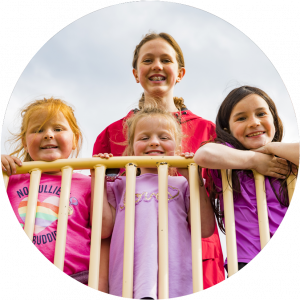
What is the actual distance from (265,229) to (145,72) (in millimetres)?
1116

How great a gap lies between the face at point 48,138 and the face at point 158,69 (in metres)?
0.56

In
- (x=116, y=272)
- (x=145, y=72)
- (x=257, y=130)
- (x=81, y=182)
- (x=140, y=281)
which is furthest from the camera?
(x=145, y=72)

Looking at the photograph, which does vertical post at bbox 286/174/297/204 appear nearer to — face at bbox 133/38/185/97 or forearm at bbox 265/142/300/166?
forearm at bbox 265/142/300/166

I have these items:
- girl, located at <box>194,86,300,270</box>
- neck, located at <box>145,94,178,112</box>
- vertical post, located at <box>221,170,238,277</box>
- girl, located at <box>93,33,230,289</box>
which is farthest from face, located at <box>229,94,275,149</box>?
neck, located at <box>145,94,178,112</box>

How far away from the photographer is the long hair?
1656 millimetres

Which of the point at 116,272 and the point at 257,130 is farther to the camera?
the point at 257,130

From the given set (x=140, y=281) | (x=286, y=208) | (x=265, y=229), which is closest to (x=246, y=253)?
(x=265, y=229)

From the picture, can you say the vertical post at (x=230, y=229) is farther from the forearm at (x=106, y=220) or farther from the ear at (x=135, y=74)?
the ear at (x=135, y=74)

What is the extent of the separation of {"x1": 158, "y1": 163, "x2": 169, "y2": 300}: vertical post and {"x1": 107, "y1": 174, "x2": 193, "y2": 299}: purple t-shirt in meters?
0.04

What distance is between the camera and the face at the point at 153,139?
1.83 meters

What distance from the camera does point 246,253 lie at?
1.60 m

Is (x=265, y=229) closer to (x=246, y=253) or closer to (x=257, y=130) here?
(x=246, y=253)

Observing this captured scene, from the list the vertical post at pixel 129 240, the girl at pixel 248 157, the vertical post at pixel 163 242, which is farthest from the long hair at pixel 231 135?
the vertical post at pixel 129 240

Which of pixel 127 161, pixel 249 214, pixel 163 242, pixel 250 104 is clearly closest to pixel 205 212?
pixel 249 214
